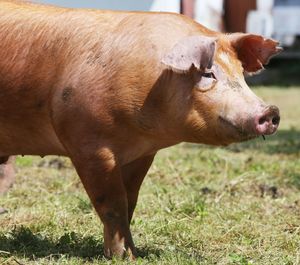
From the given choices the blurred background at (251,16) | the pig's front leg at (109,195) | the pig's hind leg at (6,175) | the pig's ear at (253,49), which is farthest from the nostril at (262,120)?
the blurred background at (251,16)

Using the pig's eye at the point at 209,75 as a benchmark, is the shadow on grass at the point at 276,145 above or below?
below

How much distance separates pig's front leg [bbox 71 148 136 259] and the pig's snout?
75cm

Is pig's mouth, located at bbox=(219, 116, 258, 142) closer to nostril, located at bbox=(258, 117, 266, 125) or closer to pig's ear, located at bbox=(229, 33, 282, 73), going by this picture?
nostril, located at bbox=(258, 117, 266, 125)

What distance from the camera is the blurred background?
741 cm

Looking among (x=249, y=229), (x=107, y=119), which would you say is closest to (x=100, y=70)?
(x=107, y=119)

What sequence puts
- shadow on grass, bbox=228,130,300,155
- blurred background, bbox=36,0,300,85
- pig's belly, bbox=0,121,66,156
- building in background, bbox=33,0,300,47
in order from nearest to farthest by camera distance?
pig's belly, bbox=0,121,66,156 < building in background, bbox=33,0,300,47 < blurred background, bbox=36,0,300,85 < shadow on grass, bbox=228,130,300,155

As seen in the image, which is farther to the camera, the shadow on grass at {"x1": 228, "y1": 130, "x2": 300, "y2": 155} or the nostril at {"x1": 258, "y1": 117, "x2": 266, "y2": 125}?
the shadow on grass at {"x1": 228, "y1": 130, "x2": 300, "y2": 155}

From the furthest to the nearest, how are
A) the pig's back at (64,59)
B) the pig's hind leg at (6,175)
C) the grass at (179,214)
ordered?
the pig's hind leg at (6,175) < the grass at (179,214) < the pig's back at (64,59)

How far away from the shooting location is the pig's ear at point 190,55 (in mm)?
4051

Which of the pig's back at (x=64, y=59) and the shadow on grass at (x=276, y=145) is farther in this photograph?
the shadow on grass at (x=276, y=145)

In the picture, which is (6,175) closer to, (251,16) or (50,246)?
(50,246)

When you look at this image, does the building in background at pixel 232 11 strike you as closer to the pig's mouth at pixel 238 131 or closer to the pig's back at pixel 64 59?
the pig's back at pixel 64 59

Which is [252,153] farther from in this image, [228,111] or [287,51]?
[287,51]

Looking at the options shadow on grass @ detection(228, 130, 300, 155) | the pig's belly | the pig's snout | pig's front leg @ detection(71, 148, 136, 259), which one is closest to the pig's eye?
the pig's snout
